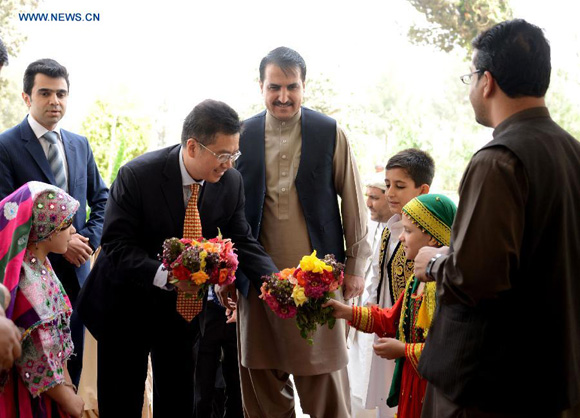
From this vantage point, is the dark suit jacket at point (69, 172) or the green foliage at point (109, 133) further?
the green foliage at point (109, 133)

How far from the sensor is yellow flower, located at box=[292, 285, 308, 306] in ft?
9.87

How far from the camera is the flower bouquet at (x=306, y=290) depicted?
302 centimetres

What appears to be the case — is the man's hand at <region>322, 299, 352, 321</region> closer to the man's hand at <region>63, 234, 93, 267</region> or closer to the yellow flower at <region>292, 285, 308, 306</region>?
the yellow flower at <region>292, 285, 308, 306</region>

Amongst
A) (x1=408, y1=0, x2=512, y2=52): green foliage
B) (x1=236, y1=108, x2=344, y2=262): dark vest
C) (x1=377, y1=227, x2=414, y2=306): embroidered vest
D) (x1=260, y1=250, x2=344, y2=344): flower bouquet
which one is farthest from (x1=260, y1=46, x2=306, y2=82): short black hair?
(x1=408, y1=0, x2=512, y2=52): green foliage

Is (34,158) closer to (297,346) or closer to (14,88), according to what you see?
(297,346)

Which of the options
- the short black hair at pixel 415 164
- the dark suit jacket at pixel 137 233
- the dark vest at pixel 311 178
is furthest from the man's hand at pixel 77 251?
the short black hair at pixel 415 164

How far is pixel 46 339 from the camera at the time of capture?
8.70ft

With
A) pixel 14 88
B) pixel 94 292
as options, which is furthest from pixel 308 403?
pixel 14 88

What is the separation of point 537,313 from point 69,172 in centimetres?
307

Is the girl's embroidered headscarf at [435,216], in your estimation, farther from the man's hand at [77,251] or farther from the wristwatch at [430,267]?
the man's hand at [77,251]

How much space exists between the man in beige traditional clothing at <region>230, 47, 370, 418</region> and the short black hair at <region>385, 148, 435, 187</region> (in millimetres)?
265

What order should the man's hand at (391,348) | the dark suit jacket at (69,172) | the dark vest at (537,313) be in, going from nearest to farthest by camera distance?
the dark vest at (537,313), the man's hand at (391,348), the dark suit jacket at (69,172)

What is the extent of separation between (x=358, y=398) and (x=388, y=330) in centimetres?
176

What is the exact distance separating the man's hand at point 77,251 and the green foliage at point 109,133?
4414mm
